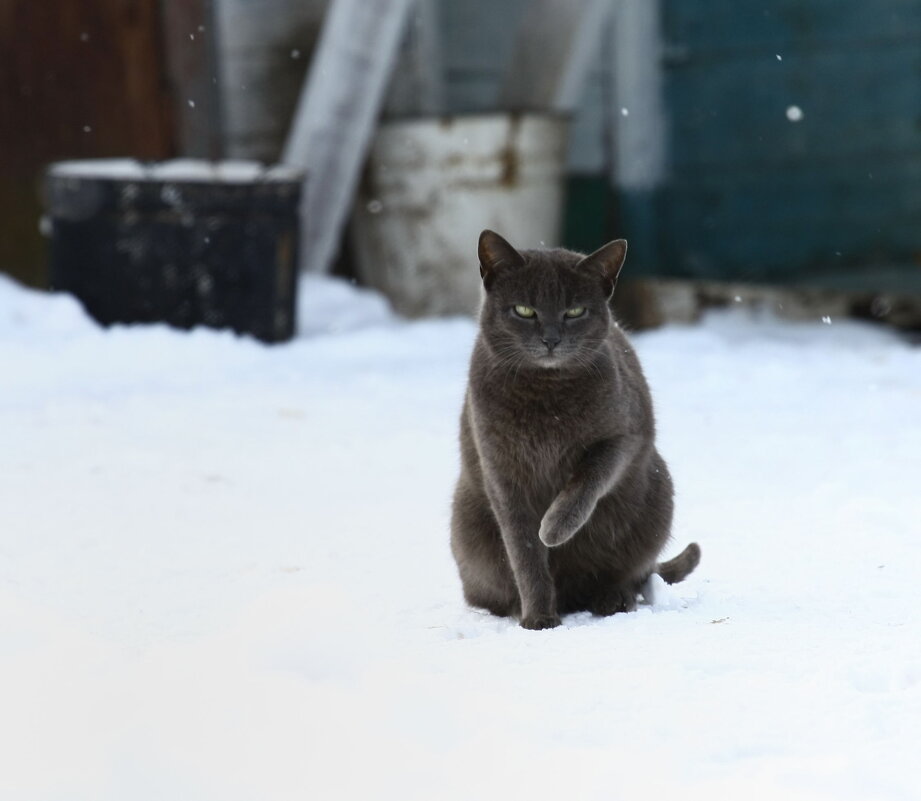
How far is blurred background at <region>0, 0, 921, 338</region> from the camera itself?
6.32m

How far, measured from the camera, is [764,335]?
592cm

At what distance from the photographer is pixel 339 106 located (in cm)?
623

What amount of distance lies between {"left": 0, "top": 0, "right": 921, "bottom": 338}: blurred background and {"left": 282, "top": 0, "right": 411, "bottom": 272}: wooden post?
0.03 ft

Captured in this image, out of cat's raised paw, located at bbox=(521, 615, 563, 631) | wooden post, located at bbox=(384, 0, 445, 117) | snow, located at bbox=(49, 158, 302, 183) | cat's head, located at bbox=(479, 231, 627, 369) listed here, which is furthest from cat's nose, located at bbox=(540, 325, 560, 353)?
wooden post, located at bbox=(384, 0, 445, 117)

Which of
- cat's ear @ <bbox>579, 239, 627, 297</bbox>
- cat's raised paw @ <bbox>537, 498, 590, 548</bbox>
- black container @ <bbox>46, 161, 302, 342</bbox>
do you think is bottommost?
black container @ <bbox>46, 161, 302, 342</bbox>

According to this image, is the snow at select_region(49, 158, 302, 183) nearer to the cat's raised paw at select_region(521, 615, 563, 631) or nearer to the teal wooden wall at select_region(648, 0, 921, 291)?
the teal wooden wall at select_region(648, 0, 921, 291)

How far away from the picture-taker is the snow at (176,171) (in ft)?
17.8

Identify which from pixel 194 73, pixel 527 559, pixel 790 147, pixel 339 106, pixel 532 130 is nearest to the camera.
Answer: pixel 527 559

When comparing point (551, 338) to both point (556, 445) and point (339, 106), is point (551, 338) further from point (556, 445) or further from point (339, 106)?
point (339, 106)

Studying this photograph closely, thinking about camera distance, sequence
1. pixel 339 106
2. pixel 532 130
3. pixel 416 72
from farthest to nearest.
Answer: pixel 416 72
pixel 532 130
pixel 339 106

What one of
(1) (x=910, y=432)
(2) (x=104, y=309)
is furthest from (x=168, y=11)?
(1) (x=910, y=432)

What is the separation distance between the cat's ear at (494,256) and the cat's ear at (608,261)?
5.0 inches

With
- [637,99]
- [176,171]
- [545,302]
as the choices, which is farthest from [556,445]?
[637,99]

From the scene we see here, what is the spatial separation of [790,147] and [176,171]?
3.02 m
